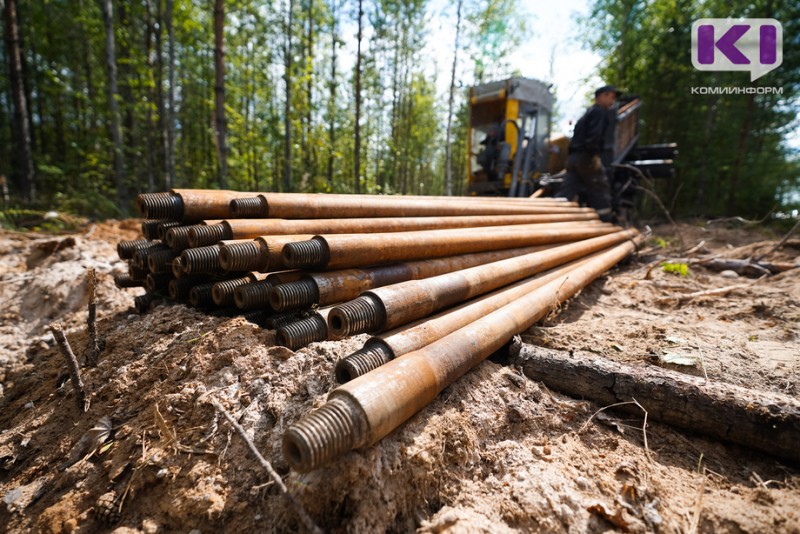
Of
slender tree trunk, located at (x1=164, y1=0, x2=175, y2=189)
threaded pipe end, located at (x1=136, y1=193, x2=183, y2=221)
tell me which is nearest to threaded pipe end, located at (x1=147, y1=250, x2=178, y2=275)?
threaded pipe end, located at (x1=136, y1=193, x2=183, y2=221)

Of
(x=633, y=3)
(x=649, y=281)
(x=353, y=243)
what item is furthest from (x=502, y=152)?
(x=633, y=3)

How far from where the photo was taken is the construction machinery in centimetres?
806

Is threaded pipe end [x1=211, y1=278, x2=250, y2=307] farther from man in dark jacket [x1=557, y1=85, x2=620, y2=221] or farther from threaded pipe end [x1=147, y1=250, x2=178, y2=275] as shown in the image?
man in dark jacket [x1=557, y1=85, x2=620, y2=221]

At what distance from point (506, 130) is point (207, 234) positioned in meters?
8.74

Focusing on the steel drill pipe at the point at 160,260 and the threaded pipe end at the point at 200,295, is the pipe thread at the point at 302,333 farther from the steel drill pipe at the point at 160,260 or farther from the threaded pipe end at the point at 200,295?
the steel drill pipe at the point at 160,260

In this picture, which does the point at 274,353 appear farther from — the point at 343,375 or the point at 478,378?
the point at 478,378

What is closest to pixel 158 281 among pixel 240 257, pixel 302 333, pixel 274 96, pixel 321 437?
pixel 240 257

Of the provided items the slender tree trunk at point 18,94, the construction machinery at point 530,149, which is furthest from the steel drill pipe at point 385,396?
the slender tree trunk at point 18,94

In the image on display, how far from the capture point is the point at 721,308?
3.52 metres

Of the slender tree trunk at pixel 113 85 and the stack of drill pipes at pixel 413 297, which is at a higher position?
the slender tree trunk at pixel 113 85

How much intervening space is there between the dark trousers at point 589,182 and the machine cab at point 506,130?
1.17 metres

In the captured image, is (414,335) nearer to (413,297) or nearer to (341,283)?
(413,297)

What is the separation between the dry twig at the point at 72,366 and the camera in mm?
1849

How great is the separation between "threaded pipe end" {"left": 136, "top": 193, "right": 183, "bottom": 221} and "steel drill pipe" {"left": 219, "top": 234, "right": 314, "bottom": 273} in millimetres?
525
